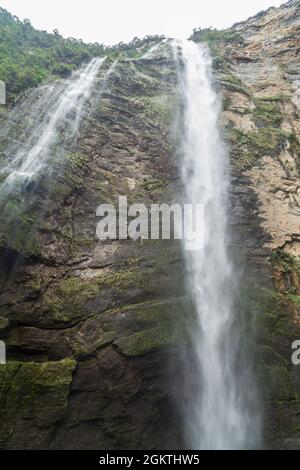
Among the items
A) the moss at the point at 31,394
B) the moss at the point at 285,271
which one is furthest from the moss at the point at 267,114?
the moss at the point at 31,394

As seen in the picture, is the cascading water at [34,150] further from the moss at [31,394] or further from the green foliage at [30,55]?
the moss at [31,394]

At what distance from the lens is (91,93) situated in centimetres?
1271

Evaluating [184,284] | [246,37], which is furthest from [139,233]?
[246,37]

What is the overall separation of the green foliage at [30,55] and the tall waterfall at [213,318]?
5.83 meters

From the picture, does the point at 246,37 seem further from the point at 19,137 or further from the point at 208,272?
the point at 208,272

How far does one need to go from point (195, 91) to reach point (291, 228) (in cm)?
748

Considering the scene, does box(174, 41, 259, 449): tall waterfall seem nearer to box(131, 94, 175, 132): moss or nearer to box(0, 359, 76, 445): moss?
box(131, 94, 175, 132): moss

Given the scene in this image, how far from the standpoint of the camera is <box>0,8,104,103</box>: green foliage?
13406mm

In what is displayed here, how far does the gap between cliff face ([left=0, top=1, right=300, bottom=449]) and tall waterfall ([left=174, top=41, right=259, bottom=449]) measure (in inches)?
12.4

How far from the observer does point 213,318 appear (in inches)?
303

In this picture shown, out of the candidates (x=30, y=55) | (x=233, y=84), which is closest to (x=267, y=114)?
(x=233, y=84)

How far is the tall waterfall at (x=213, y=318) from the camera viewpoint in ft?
21.7

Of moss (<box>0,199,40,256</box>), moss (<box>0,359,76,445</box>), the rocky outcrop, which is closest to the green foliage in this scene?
moss (<box>0,199,40,256</box>)
